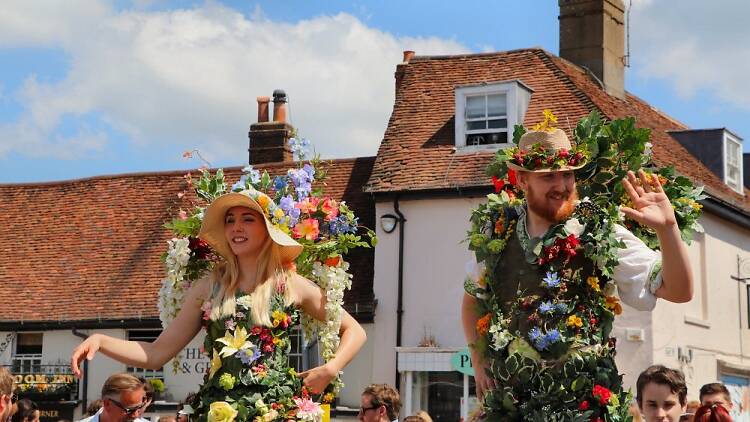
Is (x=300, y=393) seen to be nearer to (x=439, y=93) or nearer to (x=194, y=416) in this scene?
(x=194, y=416)

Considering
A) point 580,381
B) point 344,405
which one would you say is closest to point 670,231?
point 580,381

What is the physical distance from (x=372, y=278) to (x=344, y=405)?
2.43 meters

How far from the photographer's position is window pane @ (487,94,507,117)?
24297mm

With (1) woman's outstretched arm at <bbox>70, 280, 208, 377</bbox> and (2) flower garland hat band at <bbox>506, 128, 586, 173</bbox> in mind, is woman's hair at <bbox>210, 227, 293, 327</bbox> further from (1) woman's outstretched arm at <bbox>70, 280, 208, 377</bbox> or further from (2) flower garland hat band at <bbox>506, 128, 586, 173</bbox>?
(2) flower garland hat band at <bbox>506, 128, 586, 173</bbox>

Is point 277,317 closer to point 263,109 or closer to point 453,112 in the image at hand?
point 453,112

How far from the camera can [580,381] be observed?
555cm

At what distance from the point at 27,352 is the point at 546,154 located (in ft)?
74.8

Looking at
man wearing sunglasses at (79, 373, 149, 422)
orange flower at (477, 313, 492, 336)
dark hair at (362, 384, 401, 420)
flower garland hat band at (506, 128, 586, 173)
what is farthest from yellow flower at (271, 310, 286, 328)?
dark hair at (362, 384, 401, 420)

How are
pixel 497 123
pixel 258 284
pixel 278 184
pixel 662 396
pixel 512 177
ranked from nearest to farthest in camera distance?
pixel 512 177 → pixel 258 284 → pixel 662 396 → pixel 278 184 → pixel 497 123

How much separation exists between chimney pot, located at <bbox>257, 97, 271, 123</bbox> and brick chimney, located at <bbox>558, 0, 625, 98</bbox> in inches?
258

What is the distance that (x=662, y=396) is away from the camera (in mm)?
6949

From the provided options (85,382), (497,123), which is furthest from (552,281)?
(85,382)

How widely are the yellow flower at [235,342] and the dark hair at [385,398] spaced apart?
3388 mm

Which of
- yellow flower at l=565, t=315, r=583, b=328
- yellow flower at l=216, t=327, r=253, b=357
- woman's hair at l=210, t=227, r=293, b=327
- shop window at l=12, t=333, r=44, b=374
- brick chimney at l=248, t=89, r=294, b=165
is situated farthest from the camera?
brick chimney at l=248, t=89, r=294, b=165
